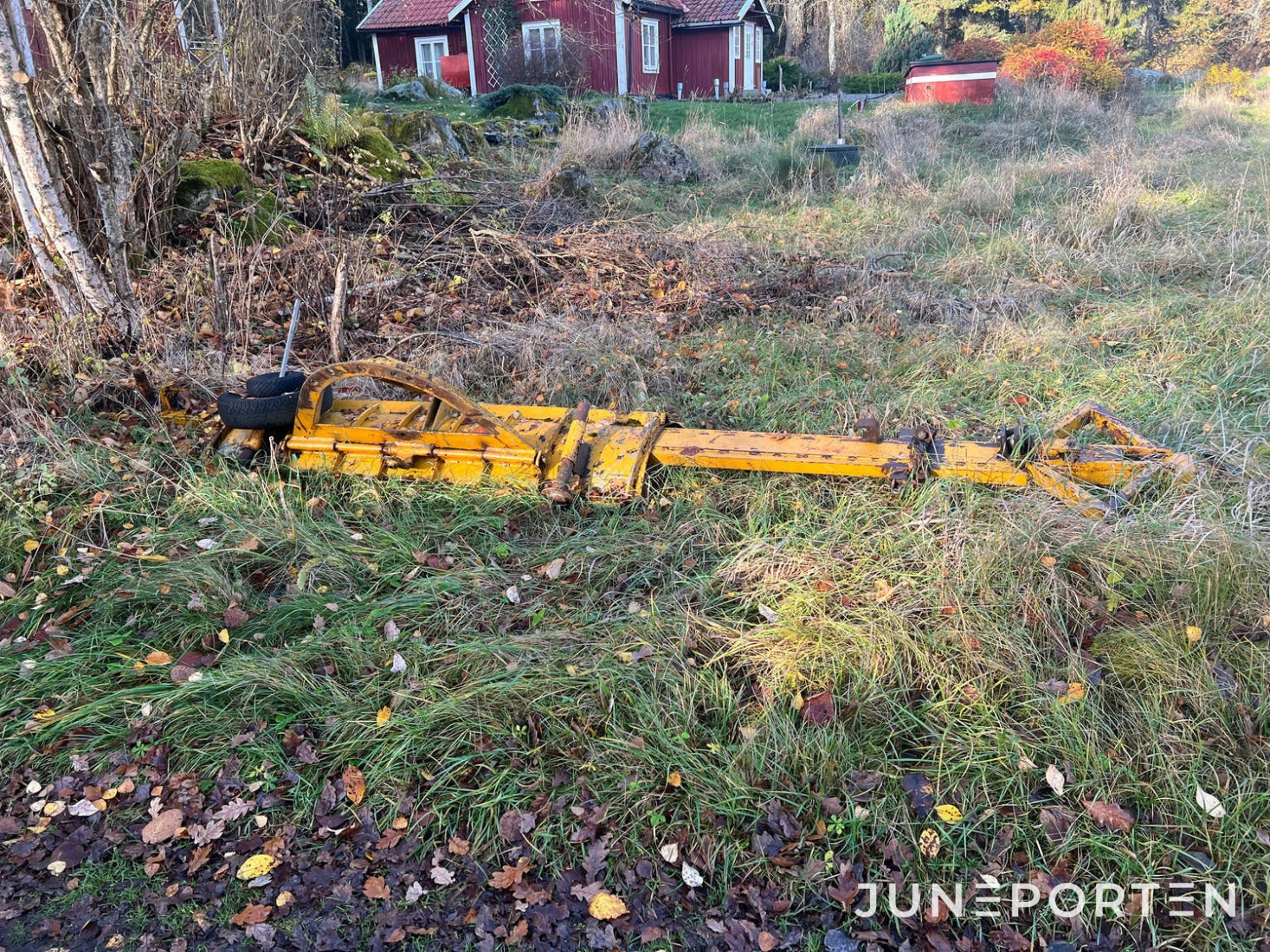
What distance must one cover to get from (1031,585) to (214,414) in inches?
162

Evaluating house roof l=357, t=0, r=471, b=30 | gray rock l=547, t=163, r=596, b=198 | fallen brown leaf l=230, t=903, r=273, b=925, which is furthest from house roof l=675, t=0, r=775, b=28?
fallen brown leaf l=230, t=903, r=273, b=925

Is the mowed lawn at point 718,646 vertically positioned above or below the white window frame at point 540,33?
below

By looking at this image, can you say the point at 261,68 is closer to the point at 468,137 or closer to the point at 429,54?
the point at 468,137

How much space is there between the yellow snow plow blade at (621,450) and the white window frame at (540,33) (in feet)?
66.1

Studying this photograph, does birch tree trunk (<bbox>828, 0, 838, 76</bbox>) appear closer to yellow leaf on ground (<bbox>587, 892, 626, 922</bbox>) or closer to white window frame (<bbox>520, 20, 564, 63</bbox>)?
white window frame (<bbox>520, 20, 564, 63</bbox>)

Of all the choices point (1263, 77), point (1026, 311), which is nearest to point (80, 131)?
point (1026, 311)

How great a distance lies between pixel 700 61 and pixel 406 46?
29.0 feet

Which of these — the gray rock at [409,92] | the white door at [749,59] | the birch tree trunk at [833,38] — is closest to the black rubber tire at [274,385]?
the gray rock at [409,92]

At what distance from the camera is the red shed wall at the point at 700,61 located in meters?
25.2

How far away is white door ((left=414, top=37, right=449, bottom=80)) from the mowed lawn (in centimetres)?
2205

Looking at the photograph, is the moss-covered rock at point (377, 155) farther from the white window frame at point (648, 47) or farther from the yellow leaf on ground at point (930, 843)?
the white window frame at point (648, 47)

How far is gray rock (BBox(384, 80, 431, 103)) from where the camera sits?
1833 cm

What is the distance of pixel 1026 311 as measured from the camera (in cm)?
638

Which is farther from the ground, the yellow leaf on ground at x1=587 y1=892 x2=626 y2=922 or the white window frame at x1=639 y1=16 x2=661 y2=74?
the white window frame at x1=639 y1=16 x2=661 y2=74
